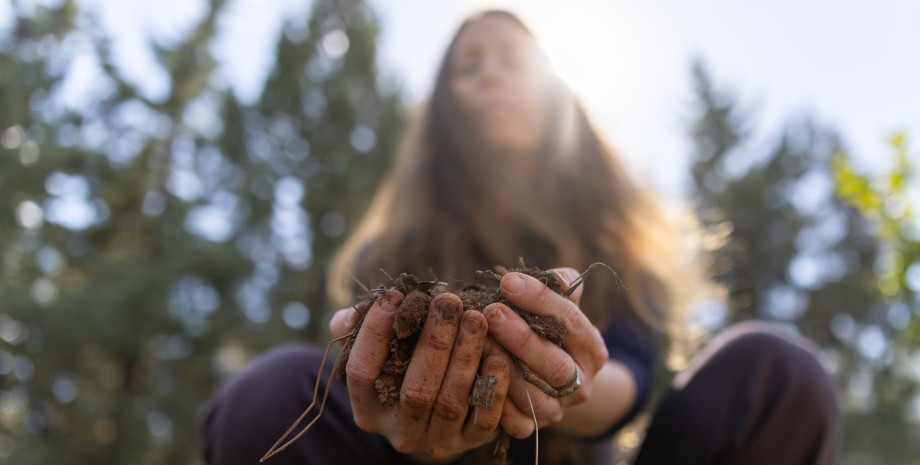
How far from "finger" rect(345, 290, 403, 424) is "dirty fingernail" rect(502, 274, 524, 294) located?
16 centimetres

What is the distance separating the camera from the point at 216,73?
788 centimetres

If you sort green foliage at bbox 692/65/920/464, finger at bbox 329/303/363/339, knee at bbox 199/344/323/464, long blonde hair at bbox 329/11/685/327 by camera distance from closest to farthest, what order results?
finger at bbox 329/303/363/339, knee at bbox 199/344/323/464, long blonde hair at bbox 329/11/685/327, green foliage at bbox 692/65/920/464

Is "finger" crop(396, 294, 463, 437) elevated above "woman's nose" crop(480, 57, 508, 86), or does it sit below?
below

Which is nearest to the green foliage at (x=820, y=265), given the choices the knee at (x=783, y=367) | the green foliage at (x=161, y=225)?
the green foliage at (x=161, y=225)

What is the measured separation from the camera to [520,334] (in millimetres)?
834

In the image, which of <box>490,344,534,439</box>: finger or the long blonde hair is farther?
the long blonde hair

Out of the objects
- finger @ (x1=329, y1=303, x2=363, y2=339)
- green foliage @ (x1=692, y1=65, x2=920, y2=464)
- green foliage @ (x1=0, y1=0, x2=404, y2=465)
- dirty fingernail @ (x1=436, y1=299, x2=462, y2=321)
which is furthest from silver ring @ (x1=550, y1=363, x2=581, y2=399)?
green foliage @ (x1=692, y1=65, x2=920, y2=464)

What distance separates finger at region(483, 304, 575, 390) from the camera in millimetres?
835

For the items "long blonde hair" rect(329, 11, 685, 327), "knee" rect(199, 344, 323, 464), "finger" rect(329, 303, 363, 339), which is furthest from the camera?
"long blonde hair" rect(329, 11, 685, 327)

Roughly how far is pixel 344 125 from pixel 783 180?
30.4 feet

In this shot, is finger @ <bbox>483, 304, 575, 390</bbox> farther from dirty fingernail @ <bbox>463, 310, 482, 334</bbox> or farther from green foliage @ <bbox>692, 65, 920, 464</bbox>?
green foliage @ <bbox>692, 65, 920, 464</bbox>

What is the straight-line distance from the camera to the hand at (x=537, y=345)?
84cm

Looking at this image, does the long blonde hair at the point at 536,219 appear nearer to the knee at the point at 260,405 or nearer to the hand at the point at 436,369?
the knee at the point at 260,405

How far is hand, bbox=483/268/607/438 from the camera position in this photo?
839 millimetres
